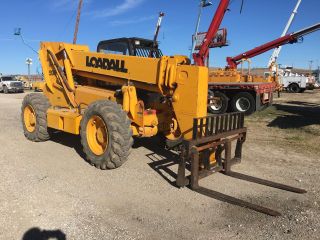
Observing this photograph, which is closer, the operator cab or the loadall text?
the loadall text

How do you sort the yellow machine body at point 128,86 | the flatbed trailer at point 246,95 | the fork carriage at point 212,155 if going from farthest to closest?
the flatbed trailer at point 246,95 < the yellow machine body at point 128,86 < the fork carriage at point 212,155

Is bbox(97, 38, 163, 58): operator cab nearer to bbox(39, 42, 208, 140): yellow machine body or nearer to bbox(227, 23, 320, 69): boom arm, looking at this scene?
bbox(39, 42, 208, 140): yellow machine body

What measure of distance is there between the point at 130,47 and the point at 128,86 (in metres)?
1.11

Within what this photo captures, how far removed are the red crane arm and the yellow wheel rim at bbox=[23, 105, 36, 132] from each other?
409 inches

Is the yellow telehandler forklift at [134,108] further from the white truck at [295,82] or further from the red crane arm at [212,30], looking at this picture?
the white truck at [295,82]

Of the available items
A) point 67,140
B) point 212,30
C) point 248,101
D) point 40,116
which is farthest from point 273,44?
point 40,116

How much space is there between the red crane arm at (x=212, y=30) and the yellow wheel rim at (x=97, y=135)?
11.4 meters

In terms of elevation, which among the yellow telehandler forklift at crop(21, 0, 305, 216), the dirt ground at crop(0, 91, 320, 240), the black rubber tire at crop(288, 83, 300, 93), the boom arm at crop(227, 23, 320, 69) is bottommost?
the dirt ground at crop(0, 91, 320, 240)

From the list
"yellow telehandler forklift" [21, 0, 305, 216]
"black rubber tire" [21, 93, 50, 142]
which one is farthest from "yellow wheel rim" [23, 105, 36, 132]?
"yellow telehandler forklift" [21, 0, 305, 216]

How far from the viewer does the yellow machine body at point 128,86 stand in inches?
242

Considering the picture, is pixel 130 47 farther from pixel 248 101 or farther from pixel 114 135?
pixel 248 101

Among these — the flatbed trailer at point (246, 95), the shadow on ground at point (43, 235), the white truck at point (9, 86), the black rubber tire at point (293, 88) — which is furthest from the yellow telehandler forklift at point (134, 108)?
the black rubber tire at point (293, 88)

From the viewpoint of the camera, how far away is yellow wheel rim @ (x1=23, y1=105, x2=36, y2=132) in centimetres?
895

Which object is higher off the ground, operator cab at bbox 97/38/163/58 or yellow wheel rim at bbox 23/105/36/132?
operator cab at bbox 97/38/163/58
